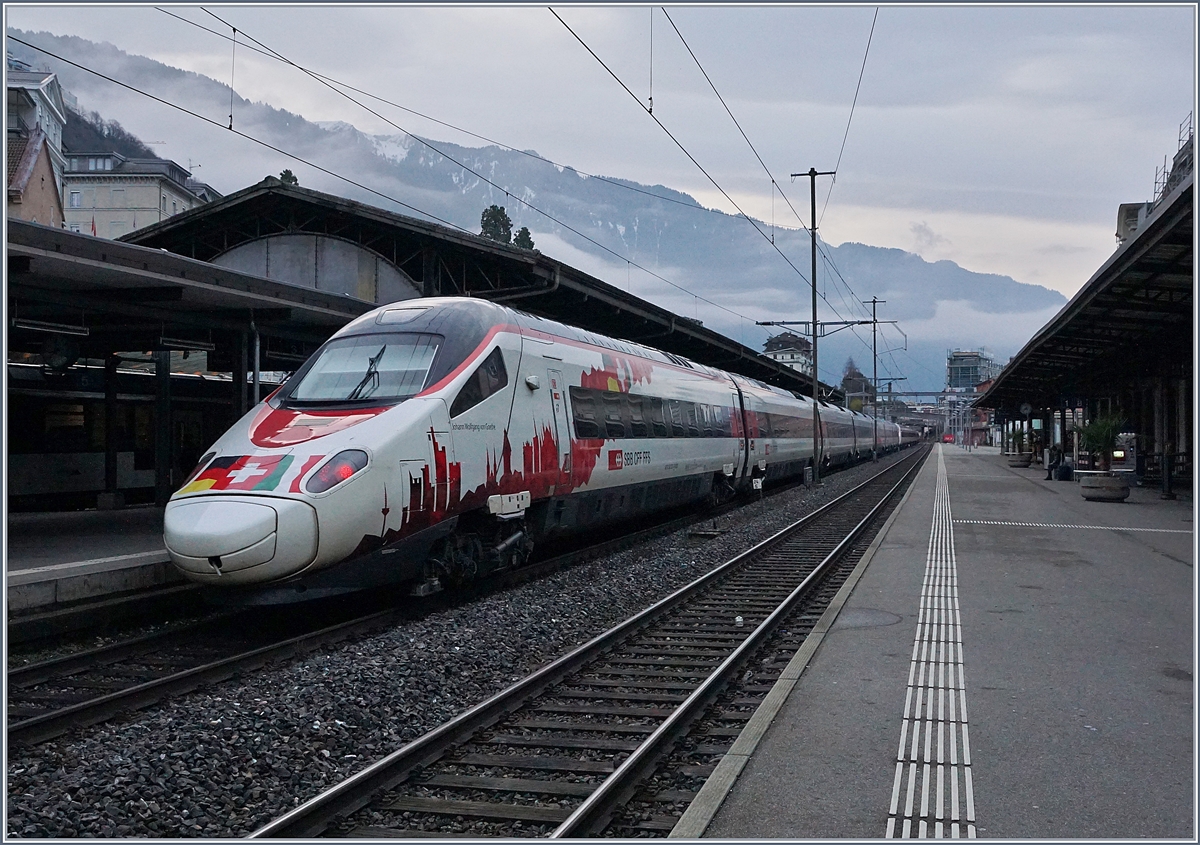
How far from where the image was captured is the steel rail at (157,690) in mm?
6254

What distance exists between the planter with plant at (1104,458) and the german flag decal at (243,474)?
22071 millimetres

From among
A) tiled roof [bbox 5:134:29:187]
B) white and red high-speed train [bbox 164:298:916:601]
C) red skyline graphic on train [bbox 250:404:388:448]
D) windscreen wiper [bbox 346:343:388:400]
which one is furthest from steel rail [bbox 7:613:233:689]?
tiled roof [bbox 5:134:29:187]

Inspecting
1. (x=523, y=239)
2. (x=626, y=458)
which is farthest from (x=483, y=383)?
(x=523, y=239)

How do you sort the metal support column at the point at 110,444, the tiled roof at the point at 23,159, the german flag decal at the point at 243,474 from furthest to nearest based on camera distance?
the tiled roof at the point at 23,159
the metal support column at the point at 110,444
the german flag decal at the point at 243,474

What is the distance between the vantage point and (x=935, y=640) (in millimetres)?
8867

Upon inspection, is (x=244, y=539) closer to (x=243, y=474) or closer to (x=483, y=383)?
(x=243, y=474)

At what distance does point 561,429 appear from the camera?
12.2 metres

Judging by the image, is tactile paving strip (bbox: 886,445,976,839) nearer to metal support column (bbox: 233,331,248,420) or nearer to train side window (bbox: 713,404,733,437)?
train side window (bbox: 713,404,733,437)

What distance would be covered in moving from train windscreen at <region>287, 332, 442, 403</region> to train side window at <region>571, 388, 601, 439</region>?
2.94 m

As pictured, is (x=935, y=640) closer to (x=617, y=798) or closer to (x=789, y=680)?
(x=789, y=680)

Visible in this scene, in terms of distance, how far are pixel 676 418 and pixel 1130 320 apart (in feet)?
37.2

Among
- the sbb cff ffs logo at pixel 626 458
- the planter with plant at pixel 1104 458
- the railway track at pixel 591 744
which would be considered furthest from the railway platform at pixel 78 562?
the planter with plant at pixel 1104 458

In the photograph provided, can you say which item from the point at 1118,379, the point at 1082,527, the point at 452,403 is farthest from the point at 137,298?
the point at 1118,379

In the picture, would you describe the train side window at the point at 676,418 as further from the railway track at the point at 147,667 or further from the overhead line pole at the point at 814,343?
the overhead line pole at the point at 814,343
